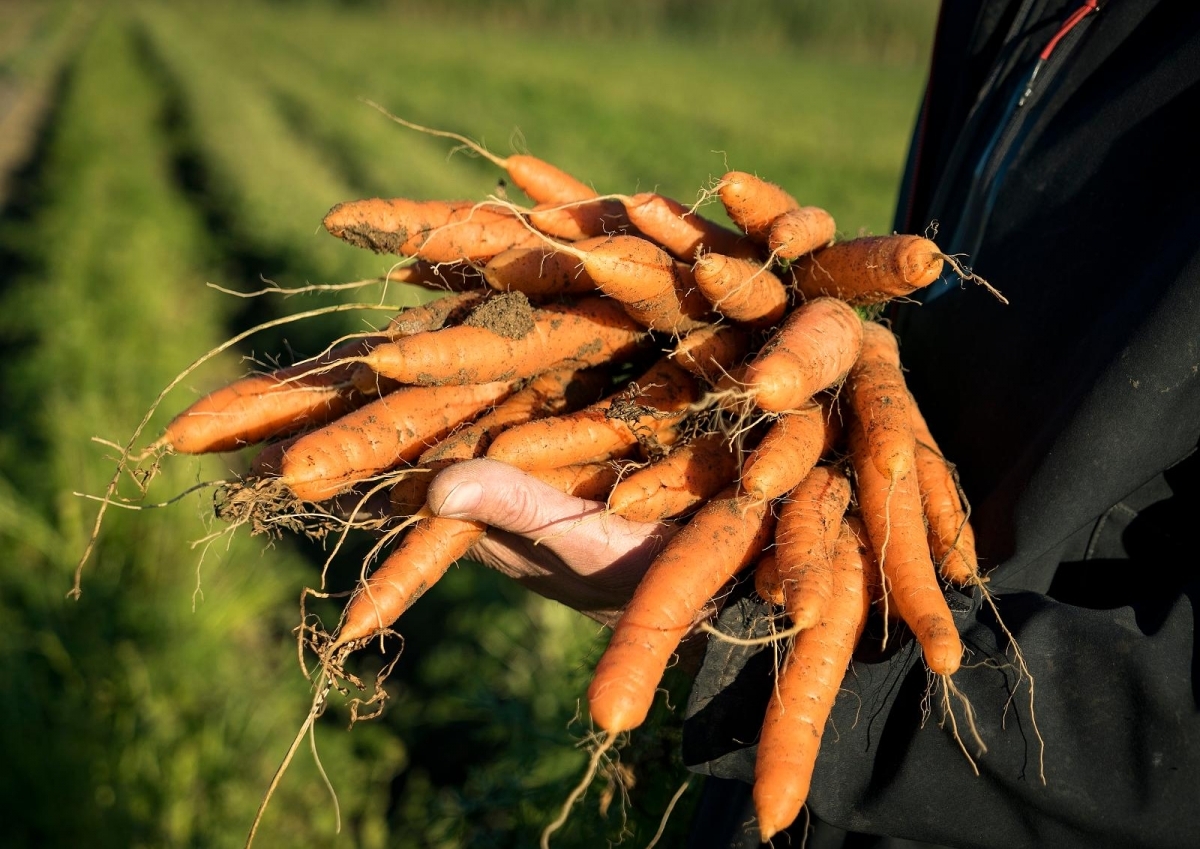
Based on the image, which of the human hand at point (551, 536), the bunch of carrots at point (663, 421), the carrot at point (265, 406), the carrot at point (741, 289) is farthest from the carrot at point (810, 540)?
the carrot at point (265, 406)

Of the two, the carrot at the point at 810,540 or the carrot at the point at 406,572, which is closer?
the carrot at the point at 810,540

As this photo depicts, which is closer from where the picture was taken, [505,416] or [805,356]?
[805,356]

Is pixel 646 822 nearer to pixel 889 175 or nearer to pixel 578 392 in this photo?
pixel 578 392

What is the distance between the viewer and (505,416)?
2.00 m

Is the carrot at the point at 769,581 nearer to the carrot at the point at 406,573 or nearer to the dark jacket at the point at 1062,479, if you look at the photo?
the dark jacket at the point at 1062,479

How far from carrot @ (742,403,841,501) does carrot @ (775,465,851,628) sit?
0.16 ft

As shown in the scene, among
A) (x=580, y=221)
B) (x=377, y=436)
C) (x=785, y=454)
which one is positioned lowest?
(x=377, y=436)

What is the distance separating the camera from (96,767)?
11.1ft

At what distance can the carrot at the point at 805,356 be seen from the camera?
1590 millimetres

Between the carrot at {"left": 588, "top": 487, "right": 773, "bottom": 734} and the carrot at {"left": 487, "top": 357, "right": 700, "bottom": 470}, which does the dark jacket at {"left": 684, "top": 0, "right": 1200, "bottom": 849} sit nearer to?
the carrot at {"left": 588, "top": 487, "right": 773, "bottom": 734}

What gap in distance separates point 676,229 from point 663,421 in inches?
17.8

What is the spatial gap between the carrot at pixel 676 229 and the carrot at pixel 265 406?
0.77 meters

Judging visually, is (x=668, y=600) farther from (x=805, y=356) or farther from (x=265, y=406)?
(x=265, y=406)

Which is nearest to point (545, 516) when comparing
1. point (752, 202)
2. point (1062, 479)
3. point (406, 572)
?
point (406, 572)
